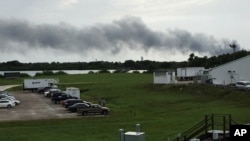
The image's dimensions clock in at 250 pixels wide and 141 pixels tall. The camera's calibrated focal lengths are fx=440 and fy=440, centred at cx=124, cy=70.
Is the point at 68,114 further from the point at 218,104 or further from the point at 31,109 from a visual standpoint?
the point at 218,104

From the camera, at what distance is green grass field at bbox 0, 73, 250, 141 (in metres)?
38.4

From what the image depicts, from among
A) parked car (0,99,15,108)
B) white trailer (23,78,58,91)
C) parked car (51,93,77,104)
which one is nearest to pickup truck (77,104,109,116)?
parked car (0,99,15,108)

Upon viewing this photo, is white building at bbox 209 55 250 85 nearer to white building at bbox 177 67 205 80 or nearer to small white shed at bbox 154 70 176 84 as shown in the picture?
small white shed at bbox 154 70 176 84

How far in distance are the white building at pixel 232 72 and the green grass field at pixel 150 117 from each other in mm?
8389

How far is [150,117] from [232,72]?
131ft

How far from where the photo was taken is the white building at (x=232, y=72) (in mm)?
85062

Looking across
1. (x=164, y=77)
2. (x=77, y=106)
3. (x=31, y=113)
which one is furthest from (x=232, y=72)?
(x=31, y=113)

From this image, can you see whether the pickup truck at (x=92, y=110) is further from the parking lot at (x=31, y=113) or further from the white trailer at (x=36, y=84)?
the white trailer at (x=36, y=84)

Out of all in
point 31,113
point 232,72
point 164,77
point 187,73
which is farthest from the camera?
point 187,73

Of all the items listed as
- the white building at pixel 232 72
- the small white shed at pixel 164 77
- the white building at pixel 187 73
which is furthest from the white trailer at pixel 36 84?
the white building at pixel 232 72

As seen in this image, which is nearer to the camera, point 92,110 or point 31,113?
point 92,110

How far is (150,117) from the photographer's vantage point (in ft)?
171

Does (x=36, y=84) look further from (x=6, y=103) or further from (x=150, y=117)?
(x=150, y=117)

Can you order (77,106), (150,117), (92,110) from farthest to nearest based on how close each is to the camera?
(77,106)
(92,110)
(150,117)
